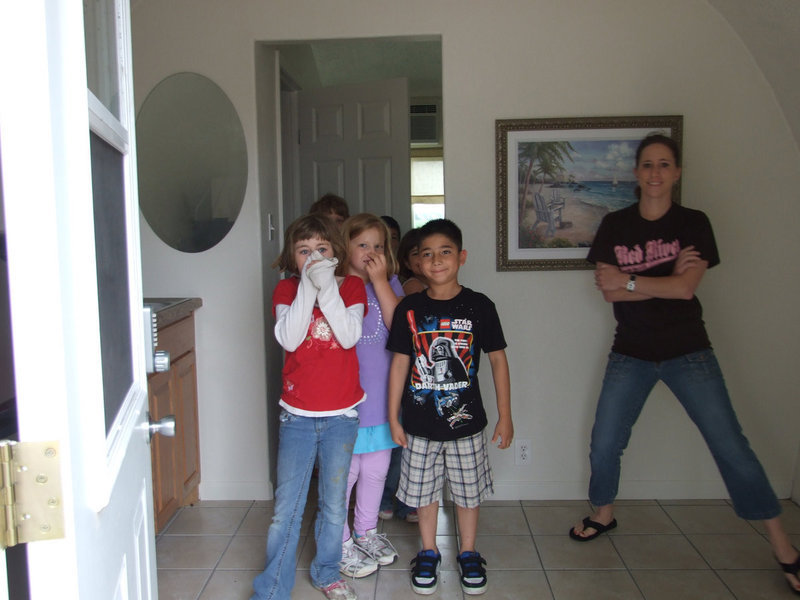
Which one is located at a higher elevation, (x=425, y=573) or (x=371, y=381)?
(x=371, y=381)

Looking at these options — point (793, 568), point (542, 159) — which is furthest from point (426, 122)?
point (793, 568)

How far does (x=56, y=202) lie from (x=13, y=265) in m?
0.07

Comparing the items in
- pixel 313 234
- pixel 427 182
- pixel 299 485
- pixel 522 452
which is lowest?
pixel 522 452

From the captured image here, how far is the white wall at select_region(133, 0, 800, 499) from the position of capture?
2791mm

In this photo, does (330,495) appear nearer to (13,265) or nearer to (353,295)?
(353,295)

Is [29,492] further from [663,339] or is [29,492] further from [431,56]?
[431,56]

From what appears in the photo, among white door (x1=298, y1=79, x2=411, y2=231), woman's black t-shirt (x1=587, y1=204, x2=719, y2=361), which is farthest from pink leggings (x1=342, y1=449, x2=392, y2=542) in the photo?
white door (x1=298, y1=79, x2=411, y2=231)

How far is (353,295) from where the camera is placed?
83.7 inches

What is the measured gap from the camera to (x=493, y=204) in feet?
9.39

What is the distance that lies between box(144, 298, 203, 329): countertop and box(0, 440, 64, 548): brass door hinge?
1.72 meters

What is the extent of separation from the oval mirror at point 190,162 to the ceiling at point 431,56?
0.45 m

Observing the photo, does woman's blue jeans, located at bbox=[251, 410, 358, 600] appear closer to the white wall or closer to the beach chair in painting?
the white wall

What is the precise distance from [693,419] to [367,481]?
1.13 metres

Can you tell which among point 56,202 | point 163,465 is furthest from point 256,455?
point 56,202
